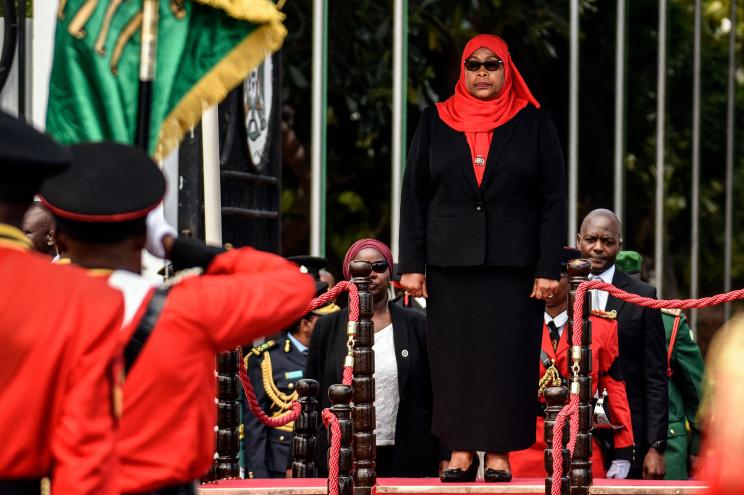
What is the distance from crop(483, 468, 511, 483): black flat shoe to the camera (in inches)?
285

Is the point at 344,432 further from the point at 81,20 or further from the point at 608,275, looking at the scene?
the point at 81,20

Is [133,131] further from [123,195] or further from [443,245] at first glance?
[123,195]

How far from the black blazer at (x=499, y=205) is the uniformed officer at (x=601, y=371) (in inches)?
40.3

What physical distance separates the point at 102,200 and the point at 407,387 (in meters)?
4.18

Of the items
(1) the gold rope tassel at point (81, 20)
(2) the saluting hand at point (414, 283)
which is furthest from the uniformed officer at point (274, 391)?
(1) the gold rope tassel at point (81, 20)

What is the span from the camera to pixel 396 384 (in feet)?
26.5

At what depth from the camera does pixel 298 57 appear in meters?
13.5

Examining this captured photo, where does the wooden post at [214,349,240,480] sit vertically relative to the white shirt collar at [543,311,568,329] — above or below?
below

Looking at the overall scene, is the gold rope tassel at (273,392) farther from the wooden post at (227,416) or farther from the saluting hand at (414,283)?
the saluting hand at (414,283)

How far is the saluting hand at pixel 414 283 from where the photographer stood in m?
7.29

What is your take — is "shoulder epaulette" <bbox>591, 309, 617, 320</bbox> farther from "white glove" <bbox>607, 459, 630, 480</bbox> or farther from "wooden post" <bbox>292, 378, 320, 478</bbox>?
"wooden post" <bbox>292, 378, 320, 478</bbox>

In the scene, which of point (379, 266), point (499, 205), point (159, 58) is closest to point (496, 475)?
point (499, 205)

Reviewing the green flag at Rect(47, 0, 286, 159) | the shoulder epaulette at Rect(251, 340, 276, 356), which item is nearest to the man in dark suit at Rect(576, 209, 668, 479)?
the shoulder epaulette at Rect(251, 340, 276, 356)

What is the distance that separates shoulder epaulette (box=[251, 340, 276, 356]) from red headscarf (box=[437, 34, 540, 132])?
9.20 feet
